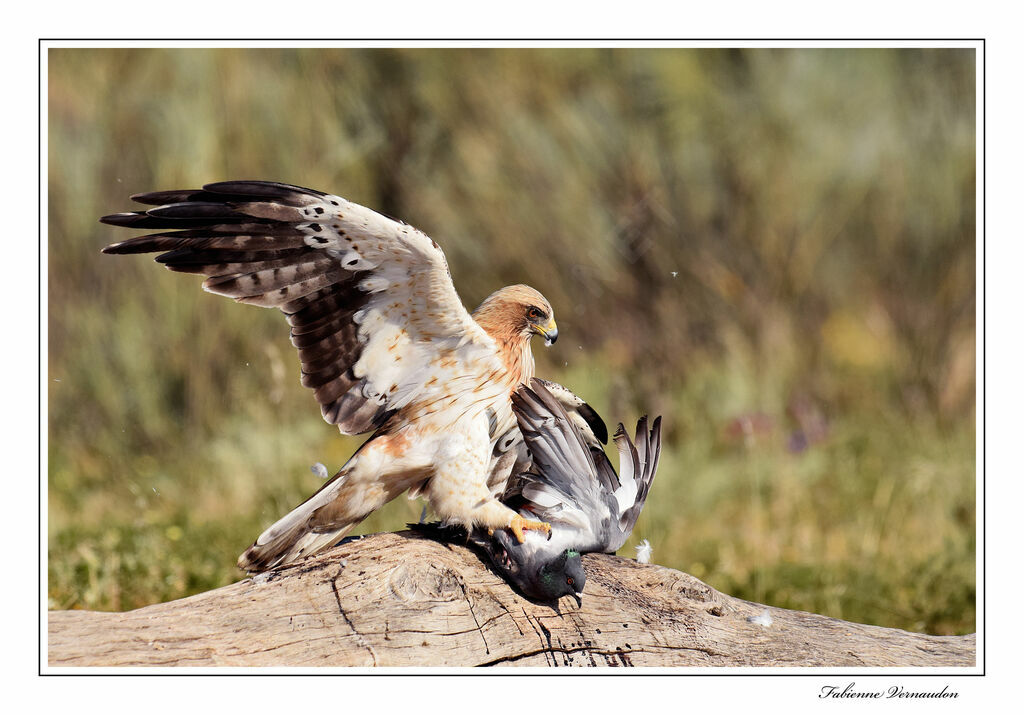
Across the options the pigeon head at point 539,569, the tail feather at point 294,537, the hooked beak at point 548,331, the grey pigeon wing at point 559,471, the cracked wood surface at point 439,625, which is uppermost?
the hooked beak at point 548,331

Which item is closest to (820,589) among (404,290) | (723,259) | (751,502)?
Result: (751,502)

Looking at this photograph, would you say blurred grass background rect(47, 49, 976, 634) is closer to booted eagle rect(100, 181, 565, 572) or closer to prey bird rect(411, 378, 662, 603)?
prey bird rect(411, 378, 662, 603)

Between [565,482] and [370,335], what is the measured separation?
0.83m

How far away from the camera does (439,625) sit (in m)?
2.78

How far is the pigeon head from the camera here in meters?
2.88

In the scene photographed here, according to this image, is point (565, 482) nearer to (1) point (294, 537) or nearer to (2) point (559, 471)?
(2) point (559, 471)

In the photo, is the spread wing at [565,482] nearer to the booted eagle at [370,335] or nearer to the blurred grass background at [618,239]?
the booted eagle at [370,335]

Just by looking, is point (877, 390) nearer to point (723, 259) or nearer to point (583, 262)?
point (723, 259)

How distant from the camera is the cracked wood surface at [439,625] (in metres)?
2.70

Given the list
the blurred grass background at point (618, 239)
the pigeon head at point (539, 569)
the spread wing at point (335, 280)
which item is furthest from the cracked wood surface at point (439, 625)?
the blurred grass background at point (618, 239)

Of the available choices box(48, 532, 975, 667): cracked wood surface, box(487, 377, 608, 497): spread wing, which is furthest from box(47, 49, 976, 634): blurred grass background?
box(48, 532, 975, 667): cracked wood surface

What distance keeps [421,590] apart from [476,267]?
3.00 metres

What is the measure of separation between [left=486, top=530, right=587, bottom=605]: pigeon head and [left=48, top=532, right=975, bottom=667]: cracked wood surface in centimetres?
4

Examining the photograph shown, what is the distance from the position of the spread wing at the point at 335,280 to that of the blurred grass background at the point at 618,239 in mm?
1987
